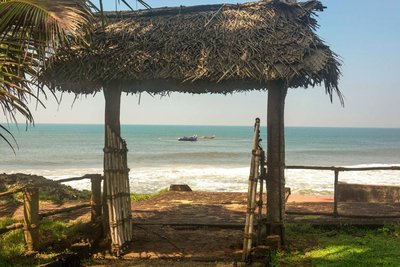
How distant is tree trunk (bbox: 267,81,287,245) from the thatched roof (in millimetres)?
400

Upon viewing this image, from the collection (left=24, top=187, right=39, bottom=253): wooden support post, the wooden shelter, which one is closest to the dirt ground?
(left=24, top=187, right=39, bottom=253): wooden support post

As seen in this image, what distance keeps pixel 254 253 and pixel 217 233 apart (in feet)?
6.53

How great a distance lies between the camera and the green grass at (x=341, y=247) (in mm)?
6262

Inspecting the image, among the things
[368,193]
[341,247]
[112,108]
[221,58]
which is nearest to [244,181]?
[368,193]

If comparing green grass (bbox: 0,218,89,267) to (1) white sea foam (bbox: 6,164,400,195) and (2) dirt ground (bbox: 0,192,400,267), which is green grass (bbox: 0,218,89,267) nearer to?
(2) dirt ground (bbox: 0,192,400,267)

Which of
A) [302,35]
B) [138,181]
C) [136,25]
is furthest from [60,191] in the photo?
[138,181]

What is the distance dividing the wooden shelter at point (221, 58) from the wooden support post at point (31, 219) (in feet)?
5.40

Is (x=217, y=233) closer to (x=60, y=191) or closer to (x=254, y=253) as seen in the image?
(x=254, y=253)

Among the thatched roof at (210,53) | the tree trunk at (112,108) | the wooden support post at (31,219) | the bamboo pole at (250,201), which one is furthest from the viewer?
the tree trunk at (112,108)

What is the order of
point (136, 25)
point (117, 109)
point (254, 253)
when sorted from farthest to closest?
1. point (136, 25)
2. point (117, 109)
3. point (254, 253)

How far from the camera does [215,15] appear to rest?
25.0ft

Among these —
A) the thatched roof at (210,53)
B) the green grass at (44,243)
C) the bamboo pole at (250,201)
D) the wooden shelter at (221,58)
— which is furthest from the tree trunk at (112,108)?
the bamboo pole at (250,201)

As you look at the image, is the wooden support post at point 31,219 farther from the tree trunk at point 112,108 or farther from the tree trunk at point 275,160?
the tree trunk at point 275,160

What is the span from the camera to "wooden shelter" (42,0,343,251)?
6.41 m
